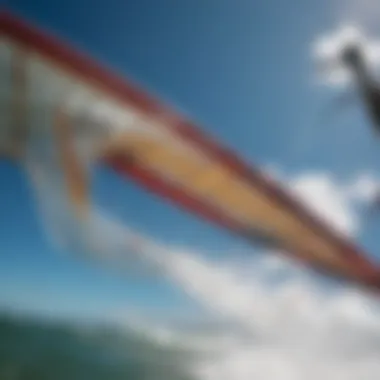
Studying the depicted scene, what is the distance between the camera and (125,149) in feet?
7.31

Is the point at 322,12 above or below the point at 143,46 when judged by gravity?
above

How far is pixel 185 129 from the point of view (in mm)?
2262

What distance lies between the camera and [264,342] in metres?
2.25

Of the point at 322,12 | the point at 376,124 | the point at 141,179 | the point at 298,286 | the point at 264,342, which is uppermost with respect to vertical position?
the point at 322,12

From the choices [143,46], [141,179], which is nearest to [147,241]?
[141,179]

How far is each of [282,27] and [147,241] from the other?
26.0 inches

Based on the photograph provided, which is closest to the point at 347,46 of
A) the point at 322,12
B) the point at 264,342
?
the point at 322,12

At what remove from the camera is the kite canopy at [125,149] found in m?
2.19

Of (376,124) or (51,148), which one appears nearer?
(51,148)

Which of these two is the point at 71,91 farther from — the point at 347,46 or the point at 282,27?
the point at 347,46

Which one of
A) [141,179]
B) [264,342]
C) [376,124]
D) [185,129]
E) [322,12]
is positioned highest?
[322,12]

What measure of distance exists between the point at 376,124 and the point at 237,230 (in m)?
0.48

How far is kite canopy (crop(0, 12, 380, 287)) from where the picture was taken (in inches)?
86.1

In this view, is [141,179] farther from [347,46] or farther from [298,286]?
[347,46]
